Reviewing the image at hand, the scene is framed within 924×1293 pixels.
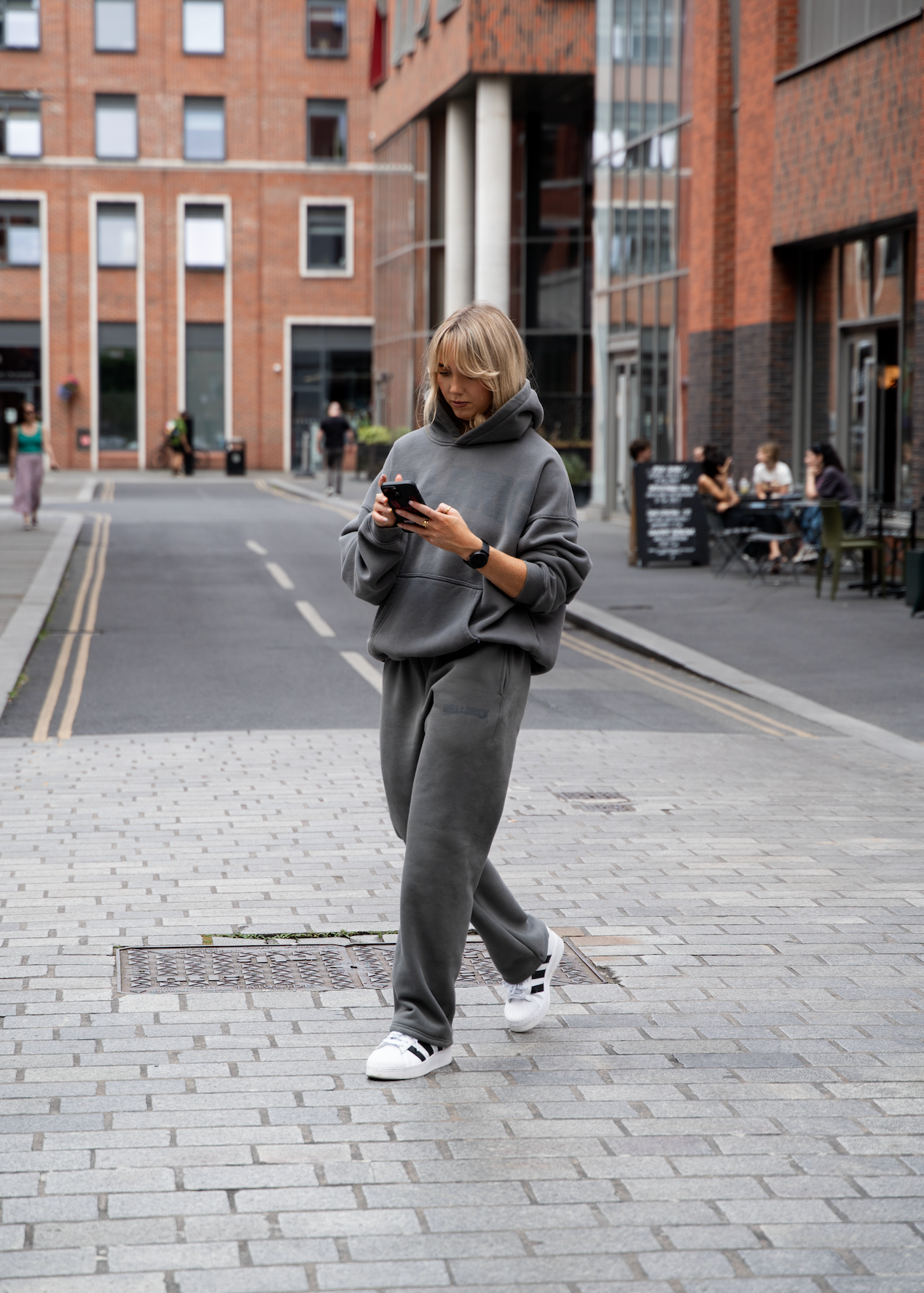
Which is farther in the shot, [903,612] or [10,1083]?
[903,612]

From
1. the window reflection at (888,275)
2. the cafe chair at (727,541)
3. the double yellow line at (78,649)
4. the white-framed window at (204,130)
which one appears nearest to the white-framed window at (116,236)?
the white-framed window at (204,130)

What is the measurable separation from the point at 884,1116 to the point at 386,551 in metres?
1.82

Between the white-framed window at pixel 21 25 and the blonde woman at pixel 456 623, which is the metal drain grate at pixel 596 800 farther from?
the white-framed window at pixel 21 25

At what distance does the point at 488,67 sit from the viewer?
3366cm

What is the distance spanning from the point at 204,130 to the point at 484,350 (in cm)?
5078

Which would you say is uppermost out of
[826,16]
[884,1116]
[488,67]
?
[488,67]

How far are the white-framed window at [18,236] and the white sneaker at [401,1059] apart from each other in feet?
165

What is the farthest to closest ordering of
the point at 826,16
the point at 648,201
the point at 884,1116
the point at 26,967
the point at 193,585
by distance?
1. the point at 648,201
2. the point at 826,16
3. the point at 193,585
4. the point at 26,967
5. the point at 884,1116

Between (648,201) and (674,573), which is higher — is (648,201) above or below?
above

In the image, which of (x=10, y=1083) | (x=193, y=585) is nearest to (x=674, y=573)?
(x=193, y=585)

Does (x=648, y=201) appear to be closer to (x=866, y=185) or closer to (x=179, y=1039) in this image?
(x=866, y=185)

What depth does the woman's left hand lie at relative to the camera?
3869 mm

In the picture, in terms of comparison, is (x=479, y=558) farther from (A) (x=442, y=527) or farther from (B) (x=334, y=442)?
(B) (x=334, y=442)

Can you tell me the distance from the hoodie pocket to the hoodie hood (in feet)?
1.21
